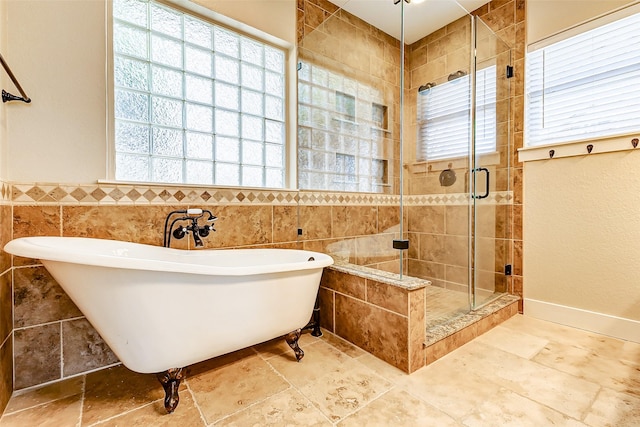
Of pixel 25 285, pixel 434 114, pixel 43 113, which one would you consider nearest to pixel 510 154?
pixel 434 114

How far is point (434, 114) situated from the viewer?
2.73 m

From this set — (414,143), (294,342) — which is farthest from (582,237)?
(294,342)

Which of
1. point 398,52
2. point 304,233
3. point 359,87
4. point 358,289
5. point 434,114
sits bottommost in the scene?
point 358,289

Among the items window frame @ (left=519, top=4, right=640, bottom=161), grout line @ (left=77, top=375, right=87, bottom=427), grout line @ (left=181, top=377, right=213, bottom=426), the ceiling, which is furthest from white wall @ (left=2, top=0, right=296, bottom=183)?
window frame @ (left=519, top=4, right=640, bottom=161)

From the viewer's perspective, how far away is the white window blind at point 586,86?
1807mm

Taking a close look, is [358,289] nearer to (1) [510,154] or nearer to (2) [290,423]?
(2) [290,423]

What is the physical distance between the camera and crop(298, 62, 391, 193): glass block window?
234 centimetres

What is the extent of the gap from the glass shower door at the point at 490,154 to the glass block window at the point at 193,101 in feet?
5.24

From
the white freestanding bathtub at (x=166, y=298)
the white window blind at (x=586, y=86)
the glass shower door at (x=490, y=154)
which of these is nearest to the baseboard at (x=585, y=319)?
the glass shower door at (x=490, y=154)

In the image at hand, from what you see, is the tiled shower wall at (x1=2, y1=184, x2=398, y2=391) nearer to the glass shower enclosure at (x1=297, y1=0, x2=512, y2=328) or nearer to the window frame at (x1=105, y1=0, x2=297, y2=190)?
the window frame at (x1=105, y1=0, x2=297, y2=190)

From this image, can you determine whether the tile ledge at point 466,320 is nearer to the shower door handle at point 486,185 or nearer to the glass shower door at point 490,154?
the glass shower door at point 490,154

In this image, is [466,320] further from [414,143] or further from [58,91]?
[58,91]

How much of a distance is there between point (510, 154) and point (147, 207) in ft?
8.80

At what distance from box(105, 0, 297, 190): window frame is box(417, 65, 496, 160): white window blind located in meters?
1.29
